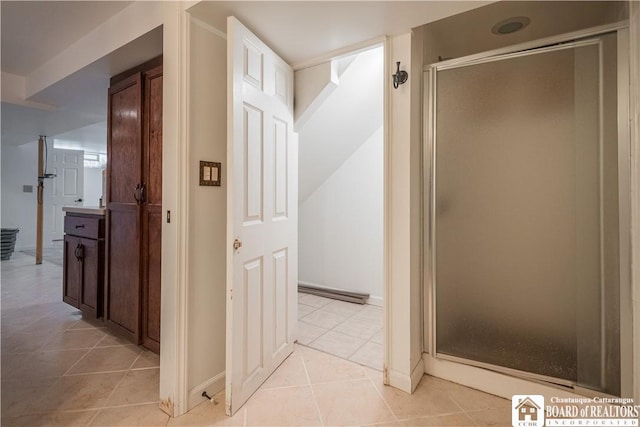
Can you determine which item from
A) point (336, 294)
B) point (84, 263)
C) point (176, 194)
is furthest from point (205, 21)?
point (336, 294)

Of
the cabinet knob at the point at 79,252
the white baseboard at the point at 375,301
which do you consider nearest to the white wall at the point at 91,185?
the cabinet knob at the point at 79,252

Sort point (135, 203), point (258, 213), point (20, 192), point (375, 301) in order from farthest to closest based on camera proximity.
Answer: point (20, 192) < point (375, 301) < point (135, 203) < point (258, 213)

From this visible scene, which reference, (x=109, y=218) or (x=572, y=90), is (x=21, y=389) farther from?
(x=572, y=90)

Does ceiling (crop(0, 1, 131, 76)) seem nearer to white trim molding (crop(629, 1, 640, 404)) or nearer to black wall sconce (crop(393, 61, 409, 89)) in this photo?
black wall sconce (crop(393, 61, 409, 89))

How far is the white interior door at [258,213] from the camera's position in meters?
1.42

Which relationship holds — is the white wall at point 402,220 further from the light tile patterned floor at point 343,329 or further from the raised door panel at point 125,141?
the raised door panel at point 125,141

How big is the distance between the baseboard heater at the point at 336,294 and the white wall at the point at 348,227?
0.20 ft

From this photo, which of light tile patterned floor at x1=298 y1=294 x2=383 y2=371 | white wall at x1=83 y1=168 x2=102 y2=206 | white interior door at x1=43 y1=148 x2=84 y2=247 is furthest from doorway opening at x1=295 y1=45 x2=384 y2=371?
white wall at x1=83 y1=168 x2=102 y2=206

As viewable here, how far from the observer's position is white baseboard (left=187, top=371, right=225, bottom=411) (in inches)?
58.9

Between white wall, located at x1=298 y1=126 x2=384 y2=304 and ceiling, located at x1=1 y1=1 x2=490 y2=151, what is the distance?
4.62 feet

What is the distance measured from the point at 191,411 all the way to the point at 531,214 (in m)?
2.10

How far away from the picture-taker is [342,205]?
10.8ft

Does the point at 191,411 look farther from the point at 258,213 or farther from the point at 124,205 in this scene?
the point at 124,205

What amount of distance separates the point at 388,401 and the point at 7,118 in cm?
511
